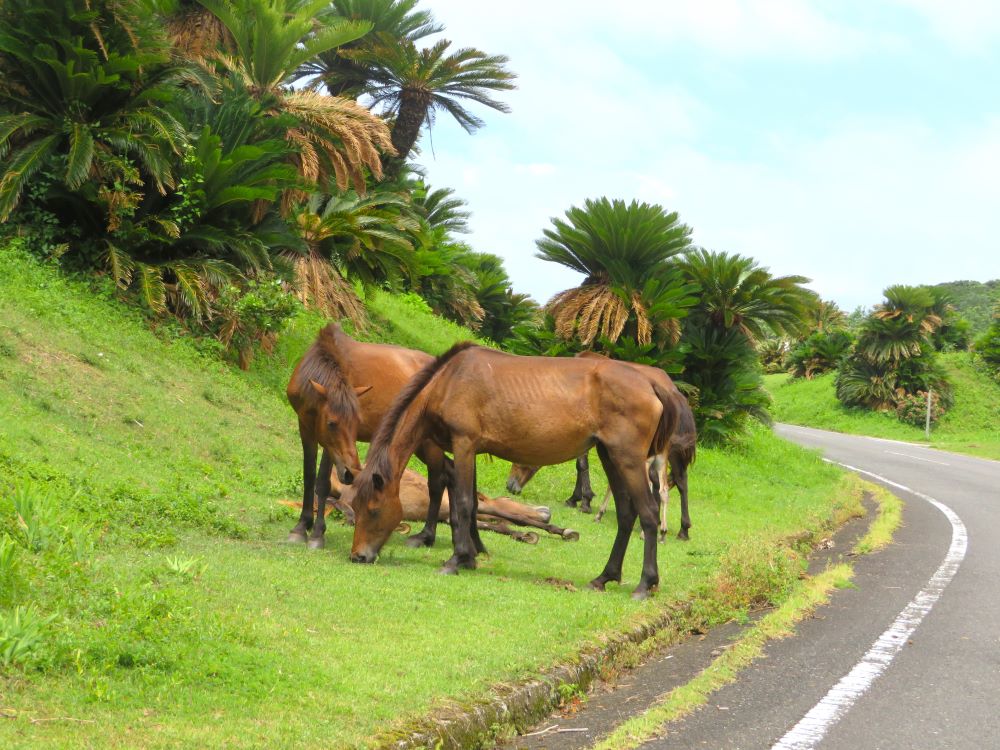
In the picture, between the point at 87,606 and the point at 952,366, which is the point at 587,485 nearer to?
the point at 87,606

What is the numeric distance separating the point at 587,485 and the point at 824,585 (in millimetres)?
4947

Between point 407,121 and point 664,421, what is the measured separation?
1918cm

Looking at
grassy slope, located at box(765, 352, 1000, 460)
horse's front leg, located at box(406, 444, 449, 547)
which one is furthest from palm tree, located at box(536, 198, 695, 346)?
grassy slope, located at box(765, 352, 1000, 460)

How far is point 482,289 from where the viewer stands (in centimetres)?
3475

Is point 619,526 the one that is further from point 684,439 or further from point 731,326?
point 731,326

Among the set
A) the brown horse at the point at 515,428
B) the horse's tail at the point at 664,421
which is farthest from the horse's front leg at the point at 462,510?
the horse's tail at the point at 664,421

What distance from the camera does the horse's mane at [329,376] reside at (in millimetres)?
9133

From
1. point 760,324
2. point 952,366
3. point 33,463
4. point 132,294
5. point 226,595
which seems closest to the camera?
point 226,595

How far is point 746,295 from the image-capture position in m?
19.4

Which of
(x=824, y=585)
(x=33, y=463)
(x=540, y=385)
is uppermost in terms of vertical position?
(x=540, y=385)

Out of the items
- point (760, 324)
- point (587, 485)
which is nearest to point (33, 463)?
point (587, 485)

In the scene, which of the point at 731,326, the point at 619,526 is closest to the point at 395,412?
the point at 619,526

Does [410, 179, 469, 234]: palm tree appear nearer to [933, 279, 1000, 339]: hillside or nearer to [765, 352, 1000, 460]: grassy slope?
[765, 352, 1000, 460]: grassy slope

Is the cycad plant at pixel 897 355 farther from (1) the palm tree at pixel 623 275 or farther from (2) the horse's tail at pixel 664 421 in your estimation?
(2) the horse's tail at pixel 664 421
